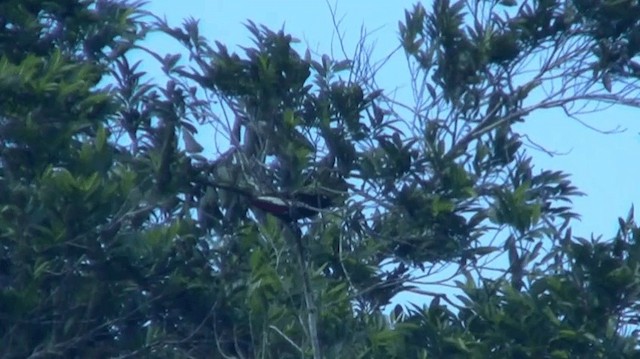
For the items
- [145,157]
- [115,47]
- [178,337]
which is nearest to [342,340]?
[178,337]

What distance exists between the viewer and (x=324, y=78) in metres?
7.79

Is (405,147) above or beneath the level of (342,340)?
above

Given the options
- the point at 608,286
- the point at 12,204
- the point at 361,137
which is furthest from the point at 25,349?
the point at 608,286

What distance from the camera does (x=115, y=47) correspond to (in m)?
8.64

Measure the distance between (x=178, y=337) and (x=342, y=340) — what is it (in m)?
0.75

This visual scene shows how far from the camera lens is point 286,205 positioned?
7406 millimetres

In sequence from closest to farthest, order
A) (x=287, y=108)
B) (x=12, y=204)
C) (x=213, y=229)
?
(x=12, y=204), (x=287, y=108), (x=213, y=229)

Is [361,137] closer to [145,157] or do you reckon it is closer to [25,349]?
[145,157]

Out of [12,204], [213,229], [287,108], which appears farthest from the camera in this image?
[213,229]

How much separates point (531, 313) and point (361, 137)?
118cm

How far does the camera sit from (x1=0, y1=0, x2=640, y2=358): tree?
23.4 feet

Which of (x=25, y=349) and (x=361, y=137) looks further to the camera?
(x=361, y=137)

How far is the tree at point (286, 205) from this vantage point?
280 inches

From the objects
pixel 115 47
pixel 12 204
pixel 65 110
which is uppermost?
pixel 115 47
